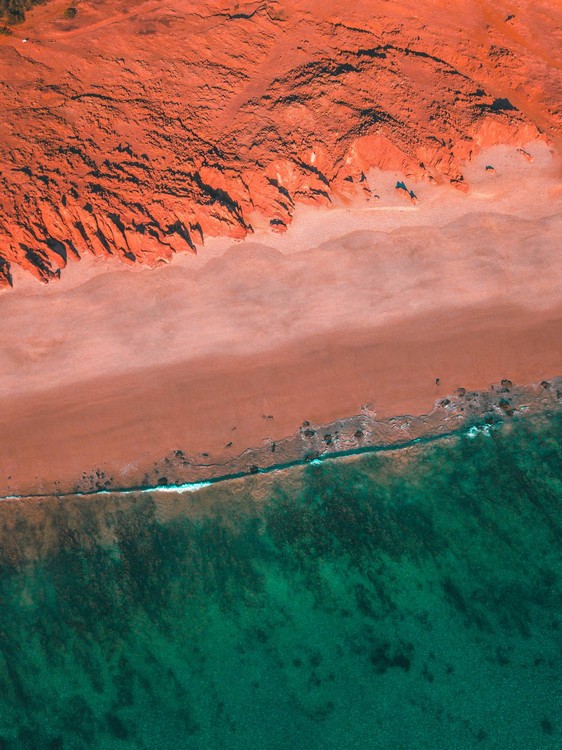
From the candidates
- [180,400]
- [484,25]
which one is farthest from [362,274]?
[484,25]

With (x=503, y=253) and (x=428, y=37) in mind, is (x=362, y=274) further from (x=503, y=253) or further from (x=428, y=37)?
(x=428, y=37)

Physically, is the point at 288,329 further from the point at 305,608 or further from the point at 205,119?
the point at 305,608

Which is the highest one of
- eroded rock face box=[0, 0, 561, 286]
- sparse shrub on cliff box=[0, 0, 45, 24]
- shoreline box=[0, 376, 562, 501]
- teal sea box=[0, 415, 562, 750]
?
sparse shrub on cliff box=[0, 0, 45, 24]

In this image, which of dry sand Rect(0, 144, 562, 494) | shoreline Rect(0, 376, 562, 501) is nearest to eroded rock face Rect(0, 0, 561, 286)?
dry sand Rect(0, 144, 562, 494)

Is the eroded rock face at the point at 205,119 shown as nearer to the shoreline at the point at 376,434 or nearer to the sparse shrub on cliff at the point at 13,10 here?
the sparse shrub on cliff at the point at 13,10

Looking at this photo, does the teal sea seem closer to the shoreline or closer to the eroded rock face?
the shoreline

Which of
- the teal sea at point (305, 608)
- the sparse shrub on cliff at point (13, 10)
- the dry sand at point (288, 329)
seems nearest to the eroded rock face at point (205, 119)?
the sparse shrub on cliff at point (13, 10)
